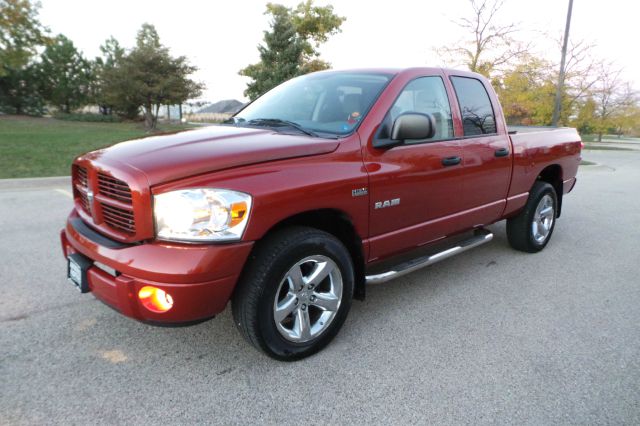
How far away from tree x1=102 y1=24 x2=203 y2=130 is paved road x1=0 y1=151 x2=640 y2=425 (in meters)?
30.8

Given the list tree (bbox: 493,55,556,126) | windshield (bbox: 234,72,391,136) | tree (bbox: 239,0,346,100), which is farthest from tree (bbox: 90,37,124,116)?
windshield (bbox: 234,72,391,136)

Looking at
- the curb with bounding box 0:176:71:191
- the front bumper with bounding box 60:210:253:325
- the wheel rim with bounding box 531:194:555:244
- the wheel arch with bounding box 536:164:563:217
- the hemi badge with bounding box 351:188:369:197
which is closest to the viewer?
the front bumper with bounding box 60:210:253:325

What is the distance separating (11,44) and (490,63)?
1960 cm

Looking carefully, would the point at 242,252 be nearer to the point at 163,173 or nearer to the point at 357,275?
the point at 163,173

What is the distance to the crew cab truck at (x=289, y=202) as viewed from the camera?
2.26m

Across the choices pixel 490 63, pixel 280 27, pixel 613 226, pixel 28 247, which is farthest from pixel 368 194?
pixel 280 27

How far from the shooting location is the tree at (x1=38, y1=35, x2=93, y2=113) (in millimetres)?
46094

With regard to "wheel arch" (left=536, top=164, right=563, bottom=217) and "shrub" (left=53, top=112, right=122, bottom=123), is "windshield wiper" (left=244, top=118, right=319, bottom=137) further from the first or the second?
"shrub" (left=53, top=112, right=122, bottom=123)

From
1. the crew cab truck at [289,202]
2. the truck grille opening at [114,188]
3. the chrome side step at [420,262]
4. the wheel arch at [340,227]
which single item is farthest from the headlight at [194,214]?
the chrome side step at [420,262]

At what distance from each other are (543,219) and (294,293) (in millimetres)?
3567

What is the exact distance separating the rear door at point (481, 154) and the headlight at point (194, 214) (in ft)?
7.08

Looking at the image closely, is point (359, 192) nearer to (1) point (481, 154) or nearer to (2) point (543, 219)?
(1) point (481, 154)

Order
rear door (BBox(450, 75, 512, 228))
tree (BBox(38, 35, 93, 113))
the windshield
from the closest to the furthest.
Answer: the windshield < rear door (BBox(450, 75, 512, 228)) < tree (BBox(38, 35, 93, 113))

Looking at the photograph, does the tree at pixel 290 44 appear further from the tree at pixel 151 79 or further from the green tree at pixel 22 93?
the green tree at pixel 22 93
